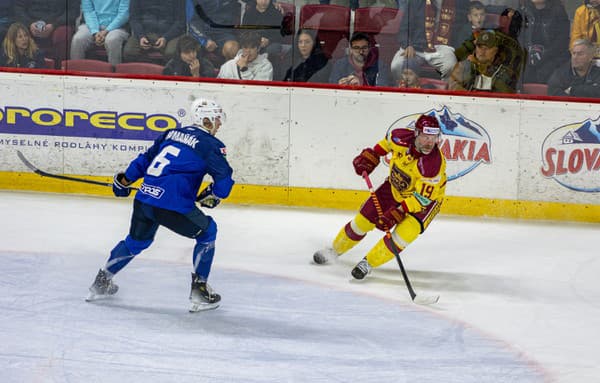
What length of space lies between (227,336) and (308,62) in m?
3.87

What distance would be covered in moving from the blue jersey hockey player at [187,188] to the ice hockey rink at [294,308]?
0.29 meters

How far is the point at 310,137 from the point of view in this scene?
8055mm

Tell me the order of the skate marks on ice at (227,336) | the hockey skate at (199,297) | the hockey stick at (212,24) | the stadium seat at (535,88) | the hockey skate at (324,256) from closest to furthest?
the skate marks on ice at (227,336)
the hockey skate at (199,297)
the hockey skate at (324,256)
the stadium seat at (535,88)
the hockey stick at (212,24)

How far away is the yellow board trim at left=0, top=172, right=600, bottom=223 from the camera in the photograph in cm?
788

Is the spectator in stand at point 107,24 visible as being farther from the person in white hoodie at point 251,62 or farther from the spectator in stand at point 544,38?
the spectator in stand at point 544,38

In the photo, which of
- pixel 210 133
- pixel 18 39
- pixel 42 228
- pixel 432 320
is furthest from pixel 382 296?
pixel 18 39

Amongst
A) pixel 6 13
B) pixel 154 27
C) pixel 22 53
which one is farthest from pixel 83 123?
pixel 6 13

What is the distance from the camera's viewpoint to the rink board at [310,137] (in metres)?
7.85

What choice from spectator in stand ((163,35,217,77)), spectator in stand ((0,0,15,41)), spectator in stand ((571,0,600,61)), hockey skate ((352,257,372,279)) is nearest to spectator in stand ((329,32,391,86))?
spectator in stand ((163,35,217,77))

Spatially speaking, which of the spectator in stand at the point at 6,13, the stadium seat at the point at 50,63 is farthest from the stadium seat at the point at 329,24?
the spectator in stand at the point at 6,13

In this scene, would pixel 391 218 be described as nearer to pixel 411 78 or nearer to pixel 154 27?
pixel 411 78

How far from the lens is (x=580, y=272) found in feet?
20.6

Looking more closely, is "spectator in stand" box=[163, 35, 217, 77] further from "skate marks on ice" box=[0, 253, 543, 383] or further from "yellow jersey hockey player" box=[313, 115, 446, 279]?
"skate marks on ice" box=[0, 253, 543, 383]

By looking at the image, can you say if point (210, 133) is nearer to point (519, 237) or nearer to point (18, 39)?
point (519, 237)
